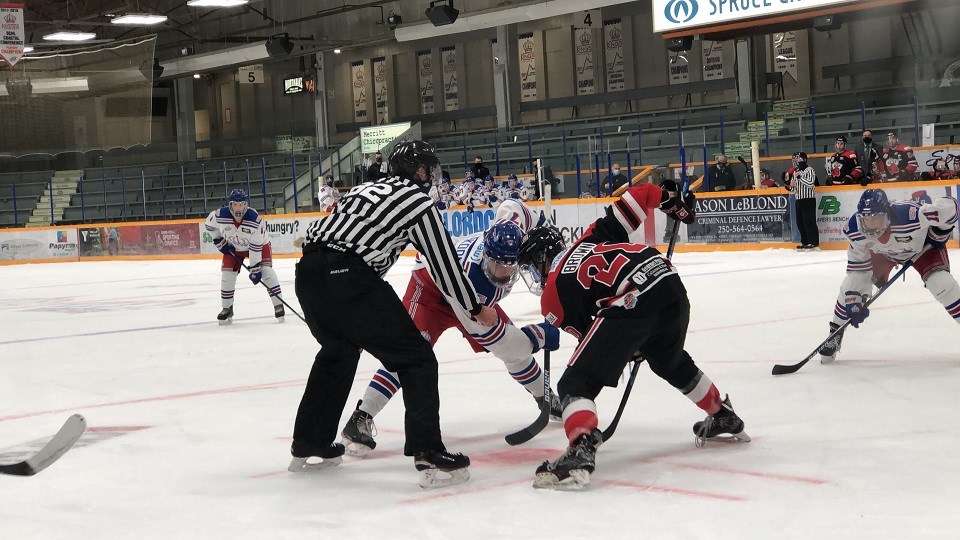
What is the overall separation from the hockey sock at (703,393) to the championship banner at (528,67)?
27.2 m

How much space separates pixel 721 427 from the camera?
12.4ft

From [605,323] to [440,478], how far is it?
0.73 meters

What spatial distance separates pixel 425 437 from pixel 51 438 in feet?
6.53

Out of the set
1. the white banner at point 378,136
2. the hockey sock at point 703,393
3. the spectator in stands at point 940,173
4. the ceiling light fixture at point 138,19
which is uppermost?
the ceiling light fixture at point 138,19

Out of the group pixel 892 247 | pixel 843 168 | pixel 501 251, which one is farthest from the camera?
pixel 843 168

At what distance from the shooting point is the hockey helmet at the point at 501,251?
12.6ft

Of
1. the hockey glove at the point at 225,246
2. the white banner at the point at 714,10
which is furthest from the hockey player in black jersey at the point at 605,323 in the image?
the white banner at the point at 714,10

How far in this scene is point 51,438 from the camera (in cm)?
452

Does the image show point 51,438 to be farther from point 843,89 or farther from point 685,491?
point 843,89

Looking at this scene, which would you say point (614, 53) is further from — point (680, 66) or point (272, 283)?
point (272, 283)

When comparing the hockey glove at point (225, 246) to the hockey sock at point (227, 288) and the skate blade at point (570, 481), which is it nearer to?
the hockey sock at point (227, 288)

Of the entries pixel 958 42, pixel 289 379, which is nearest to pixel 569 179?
pixel 958 42

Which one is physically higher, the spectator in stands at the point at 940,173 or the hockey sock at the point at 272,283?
the spectator in stands at the point at 940,173

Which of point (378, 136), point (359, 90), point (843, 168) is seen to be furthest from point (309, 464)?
point (359, 90)
